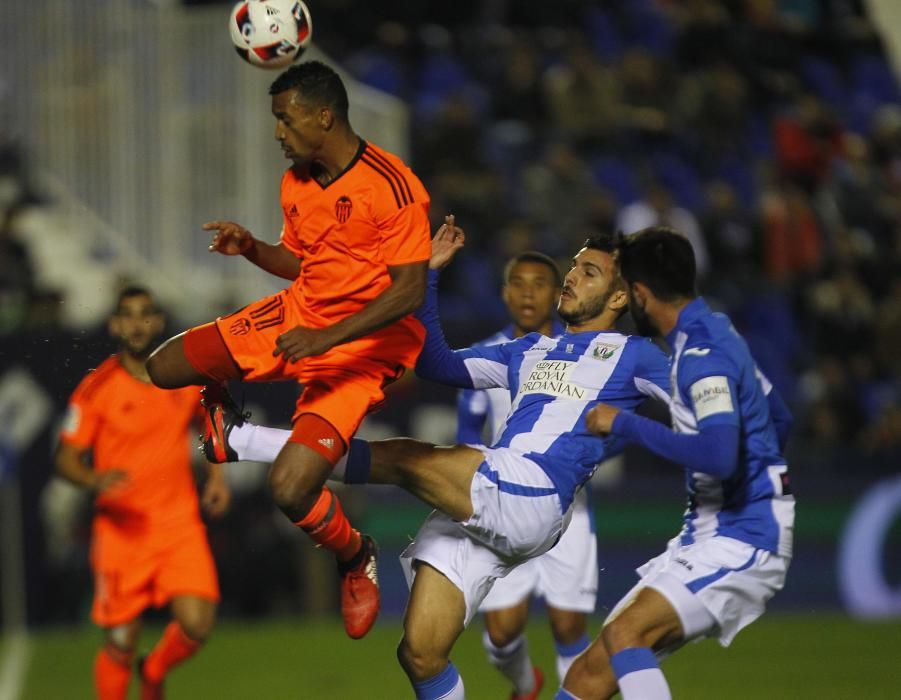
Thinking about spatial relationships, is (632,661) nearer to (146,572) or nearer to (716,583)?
(716,583)

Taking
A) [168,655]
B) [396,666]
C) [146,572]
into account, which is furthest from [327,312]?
[396,666]

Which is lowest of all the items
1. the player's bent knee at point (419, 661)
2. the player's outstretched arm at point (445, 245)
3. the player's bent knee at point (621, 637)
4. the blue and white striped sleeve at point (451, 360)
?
the player's bent knee at point (419, 661)

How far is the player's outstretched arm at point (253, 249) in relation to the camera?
6.34m

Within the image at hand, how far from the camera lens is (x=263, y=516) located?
494 inches

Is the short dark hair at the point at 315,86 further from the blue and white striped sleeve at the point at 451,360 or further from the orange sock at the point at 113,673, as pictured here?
the orange sock at the point at 113,673

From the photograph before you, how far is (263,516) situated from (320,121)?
7000 millimetres

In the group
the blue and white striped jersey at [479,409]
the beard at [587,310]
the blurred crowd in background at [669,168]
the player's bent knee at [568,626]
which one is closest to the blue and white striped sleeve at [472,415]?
the blue and white striped jersey at [479,409]

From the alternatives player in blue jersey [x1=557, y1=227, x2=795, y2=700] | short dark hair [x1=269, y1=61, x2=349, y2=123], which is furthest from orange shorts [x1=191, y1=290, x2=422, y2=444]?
player in blue jersey [x1=557, y1=227, x2=795, y2=700]

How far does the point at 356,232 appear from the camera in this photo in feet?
19.8

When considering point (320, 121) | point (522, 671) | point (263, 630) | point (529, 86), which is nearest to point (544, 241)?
point (529, 86)

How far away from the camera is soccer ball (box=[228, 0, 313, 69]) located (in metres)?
6.26

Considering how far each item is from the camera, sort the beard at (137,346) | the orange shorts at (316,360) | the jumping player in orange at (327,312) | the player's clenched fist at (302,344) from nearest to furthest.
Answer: the player's clenched fist at (302,344), the jumping player in orange at (327,312), the orange shorts at (316,360), the beard at (137,346)

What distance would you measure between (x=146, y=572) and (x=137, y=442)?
74cm

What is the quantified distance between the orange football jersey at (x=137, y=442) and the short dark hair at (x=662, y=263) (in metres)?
3.47
